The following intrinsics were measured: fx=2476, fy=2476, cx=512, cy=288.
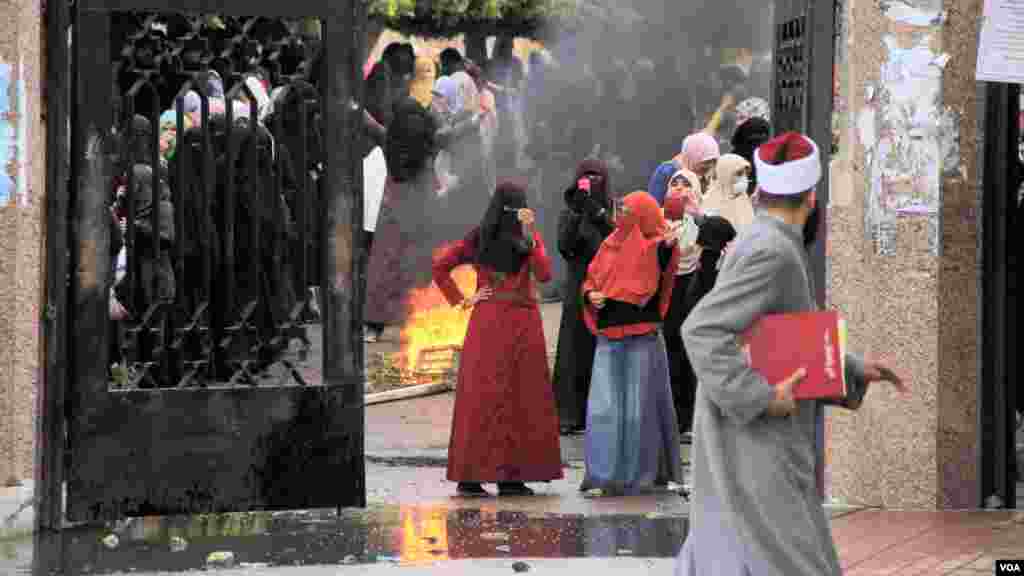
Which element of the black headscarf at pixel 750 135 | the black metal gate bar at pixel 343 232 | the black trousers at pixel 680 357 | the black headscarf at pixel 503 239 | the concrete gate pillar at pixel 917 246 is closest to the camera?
the black metal gate bar at pixel 343 232

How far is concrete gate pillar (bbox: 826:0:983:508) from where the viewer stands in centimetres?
1099

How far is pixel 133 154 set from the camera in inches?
420

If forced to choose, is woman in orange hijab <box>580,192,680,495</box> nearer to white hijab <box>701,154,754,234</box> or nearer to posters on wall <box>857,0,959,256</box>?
white hijab <box>701,154,754,234</box>

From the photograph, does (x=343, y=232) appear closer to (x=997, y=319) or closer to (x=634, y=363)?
(x=634, y=363)

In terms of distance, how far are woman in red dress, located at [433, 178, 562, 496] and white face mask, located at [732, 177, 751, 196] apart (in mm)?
1133

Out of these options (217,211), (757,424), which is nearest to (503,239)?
(217,211)

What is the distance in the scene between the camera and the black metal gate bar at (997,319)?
36.3ft

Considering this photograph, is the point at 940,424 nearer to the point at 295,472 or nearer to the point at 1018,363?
the point at 1018,363

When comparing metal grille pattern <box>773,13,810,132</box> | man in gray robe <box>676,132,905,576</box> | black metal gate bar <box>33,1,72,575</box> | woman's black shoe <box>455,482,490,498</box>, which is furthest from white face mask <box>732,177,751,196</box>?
man in gray robe <box>676,132,905,576</box>

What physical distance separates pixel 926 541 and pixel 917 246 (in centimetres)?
154

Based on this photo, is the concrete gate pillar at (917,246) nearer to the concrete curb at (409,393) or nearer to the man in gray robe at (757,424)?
the man in gray robe at (757,424)

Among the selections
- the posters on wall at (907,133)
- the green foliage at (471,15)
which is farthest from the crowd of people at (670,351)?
the green foliage at (471,15)

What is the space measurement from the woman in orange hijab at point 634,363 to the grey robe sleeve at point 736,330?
19.0 feet

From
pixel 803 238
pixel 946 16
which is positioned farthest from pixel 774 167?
pixel 946 16
